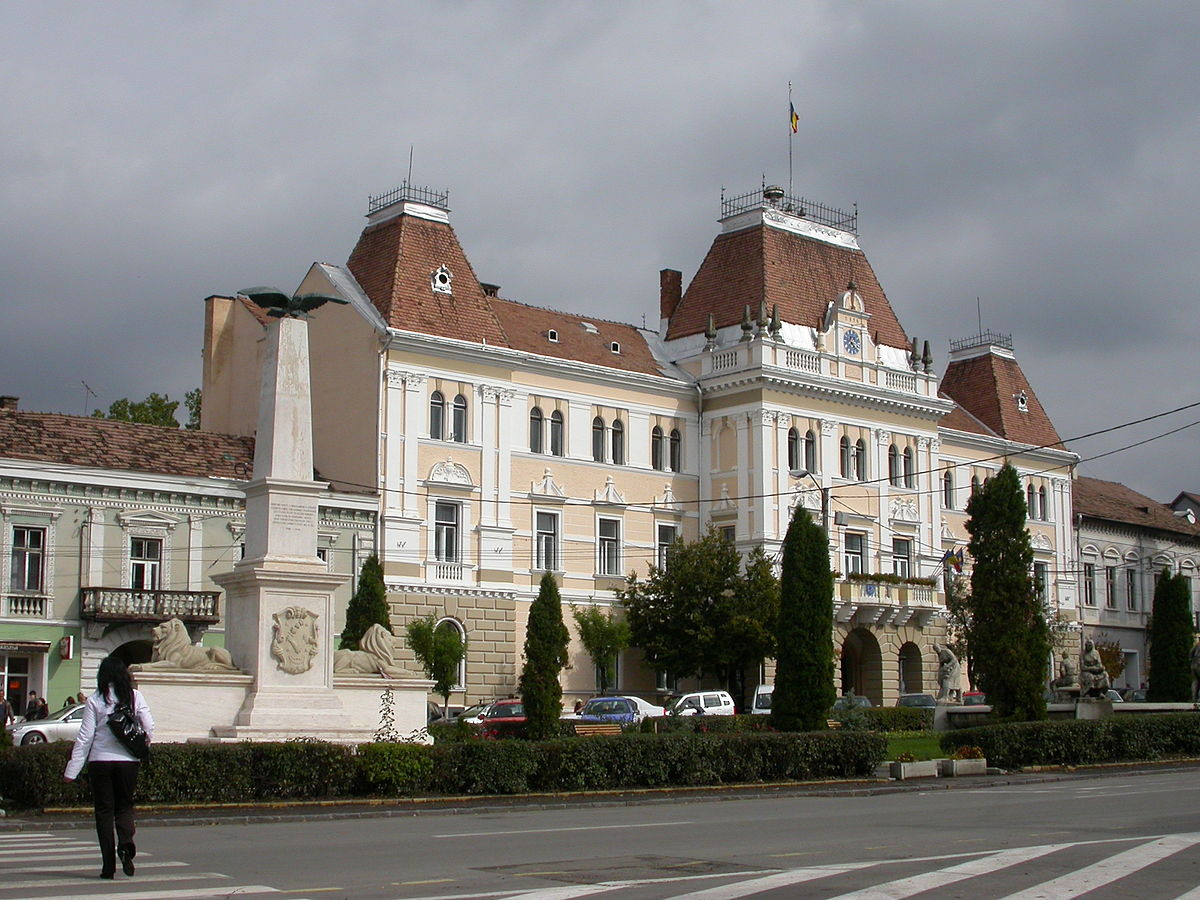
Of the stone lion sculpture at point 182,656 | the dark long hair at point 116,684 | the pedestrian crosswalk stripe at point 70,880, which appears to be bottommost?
the pedestrian crosswalk stripe at point 70,880

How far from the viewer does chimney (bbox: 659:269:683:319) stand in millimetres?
66812

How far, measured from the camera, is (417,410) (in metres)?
52.9

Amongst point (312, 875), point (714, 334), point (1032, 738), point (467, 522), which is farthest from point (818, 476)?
point (312, 875)

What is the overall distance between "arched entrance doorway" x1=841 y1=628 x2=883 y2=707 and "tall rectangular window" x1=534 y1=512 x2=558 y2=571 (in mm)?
12147

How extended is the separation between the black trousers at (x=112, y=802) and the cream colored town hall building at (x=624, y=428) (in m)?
37.4

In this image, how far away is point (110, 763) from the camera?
44.9 feet

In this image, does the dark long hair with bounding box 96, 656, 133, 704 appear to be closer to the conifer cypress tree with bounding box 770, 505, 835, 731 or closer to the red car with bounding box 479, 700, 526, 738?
the red car with bounding box 479, 700, 526, 738

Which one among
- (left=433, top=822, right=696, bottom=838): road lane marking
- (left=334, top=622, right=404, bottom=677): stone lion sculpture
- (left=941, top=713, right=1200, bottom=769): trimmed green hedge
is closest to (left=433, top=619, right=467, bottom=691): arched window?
(left=941, top=713, right=1200, bottom=769): trimmed green hedge

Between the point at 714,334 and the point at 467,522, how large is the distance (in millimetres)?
13458

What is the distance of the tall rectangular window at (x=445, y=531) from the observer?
174ft

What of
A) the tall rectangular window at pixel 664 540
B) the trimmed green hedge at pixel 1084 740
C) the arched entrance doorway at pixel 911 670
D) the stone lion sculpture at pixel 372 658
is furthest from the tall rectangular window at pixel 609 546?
the stone lion sculpture at pixel 372 658

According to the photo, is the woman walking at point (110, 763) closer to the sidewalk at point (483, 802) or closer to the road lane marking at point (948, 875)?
the sidewalk at point (483, 802)

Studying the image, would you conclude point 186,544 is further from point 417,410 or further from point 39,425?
point 417,410

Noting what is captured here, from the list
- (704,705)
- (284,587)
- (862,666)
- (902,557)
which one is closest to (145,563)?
(704,705)
